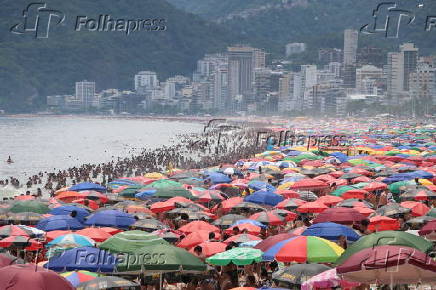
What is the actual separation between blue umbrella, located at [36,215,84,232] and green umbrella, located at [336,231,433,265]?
645 cm

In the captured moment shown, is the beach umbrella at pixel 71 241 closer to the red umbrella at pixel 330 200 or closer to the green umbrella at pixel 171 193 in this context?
the red umbrella at pixel 330 200

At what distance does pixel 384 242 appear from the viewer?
402 inches

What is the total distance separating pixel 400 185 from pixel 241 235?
28.9ft

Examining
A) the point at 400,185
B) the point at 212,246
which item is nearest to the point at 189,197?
the point at 400,185

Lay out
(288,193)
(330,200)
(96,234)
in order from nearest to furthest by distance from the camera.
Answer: (96,234) < (330,200) < (288,193)

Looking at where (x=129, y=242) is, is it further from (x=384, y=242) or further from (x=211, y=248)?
(x=384, y=242)

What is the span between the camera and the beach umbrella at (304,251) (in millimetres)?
11242

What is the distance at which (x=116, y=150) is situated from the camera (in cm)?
7788

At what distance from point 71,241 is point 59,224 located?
220cm

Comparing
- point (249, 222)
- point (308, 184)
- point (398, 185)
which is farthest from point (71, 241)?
point (398, 185)

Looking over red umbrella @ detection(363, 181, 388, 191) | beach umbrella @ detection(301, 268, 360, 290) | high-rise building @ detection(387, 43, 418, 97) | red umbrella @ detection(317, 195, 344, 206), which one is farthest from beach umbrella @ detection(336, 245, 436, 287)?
high-rise building @ detection(387, 43, 418, 97)

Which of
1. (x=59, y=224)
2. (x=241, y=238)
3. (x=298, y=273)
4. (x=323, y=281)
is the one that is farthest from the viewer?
(x=59, y=224)

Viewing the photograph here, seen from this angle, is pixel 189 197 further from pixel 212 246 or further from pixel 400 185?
pixel 212 246

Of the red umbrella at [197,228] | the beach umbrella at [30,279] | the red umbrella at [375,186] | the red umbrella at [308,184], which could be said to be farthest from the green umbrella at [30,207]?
the beach umbrella at [30,279]
